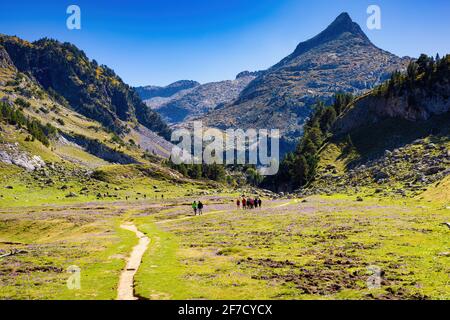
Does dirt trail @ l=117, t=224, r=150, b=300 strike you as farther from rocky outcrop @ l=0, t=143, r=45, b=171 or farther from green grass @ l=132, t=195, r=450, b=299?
rocky outcrop @ l=0, t=143, r=45, b=171

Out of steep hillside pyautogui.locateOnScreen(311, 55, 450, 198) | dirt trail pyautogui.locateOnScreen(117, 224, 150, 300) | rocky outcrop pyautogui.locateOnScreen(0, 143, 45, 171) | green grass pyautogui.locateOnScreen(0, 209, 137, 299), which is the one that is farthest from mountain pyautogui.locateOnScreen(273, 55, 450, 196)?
rocky outcrop pyautogui.locateOnScreen(0, 143, 45, 171)

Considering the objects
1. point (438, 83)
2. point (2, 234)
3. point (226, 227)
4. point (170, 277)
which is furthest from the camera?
point (438, 83)

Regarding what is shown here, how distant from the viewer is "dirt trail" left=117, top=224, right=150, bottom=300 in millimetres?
26312

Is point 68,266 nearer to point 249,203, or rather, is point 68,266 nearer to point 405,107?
point 249,203

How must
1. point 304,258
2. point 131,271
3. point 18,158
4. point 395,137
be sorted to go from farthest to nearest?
point 18,158 → point 395,137 → point 304,258 → point 131,271

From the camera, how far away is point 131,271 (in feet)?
111

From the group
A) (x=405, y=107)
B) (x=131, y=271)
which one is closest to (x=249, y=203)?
(x=131, y=271)

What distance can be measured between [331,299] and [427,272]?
960cm

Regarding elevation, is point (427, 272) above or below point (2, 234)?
above

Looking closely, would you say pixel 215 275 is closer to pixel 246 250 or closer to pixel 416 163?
pixel 246 250

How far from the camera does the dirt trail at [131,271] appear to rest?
2631 cm

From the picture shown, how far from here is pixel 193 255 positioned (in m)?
40.2

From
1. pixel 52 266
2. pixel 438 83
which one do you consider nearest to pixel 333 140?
pixel 438 83

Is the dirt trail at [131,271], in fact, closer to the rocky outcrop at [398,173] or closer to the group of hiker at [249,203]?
the group of hiker at [249,203]
